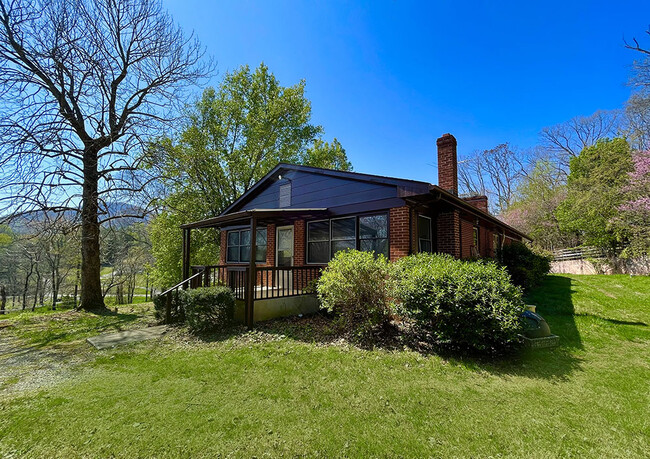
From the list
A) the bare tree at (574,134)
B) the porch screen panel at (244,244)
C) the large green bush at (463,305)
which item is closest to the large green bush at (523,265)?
the large green bush at (463,305)

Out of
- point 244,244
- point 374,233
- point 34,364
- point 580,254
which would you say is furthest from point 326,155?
point 34,364

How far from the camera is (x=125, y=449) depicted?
8.05ft

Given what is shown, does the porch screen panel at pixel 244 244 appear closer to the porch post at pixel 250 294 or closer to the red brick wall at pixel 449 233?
the porch post at pixel 250 294

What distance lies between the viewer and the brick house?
6.98 m

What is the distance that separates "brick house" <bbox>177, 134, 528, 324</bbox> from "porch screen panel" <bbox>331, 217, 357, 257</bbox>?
0.03 m

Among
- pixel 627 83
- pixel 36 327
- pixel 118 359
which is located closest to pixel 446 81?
pixel 627 83

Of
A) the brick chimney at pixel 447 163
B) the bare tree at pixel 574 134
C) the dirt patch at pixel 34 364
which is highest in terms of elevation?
the bare tree at pixel 574 134

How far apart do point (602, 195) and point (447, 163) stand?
41.4 feet

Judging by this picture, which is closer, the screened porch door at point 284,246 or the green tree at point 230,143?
the screened porch door at point 284,246

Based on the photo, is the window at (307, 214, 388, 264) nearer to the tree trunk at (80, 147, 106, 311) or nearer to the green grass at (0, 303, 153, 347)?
the green grass at (0, 303, 153, 347)

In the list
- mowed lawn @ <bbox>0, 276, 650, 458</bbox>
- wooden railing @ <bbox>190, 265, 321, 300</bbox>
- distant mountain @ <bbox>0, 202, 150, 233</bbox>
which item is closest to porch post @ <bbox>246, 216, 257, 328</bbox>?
wooden railing @ <bbox>190, 265, 321, 300</bbox>

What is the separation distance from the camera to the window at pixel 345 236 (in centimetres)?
759

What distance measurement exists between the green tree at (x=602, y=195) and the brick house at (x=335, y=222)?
10104 mm

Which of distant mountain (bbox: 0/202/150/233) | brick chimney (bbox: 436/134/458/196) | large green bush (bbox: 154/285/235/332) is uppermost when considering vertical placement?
brick chimney (bbox: 436/134/458/196)
